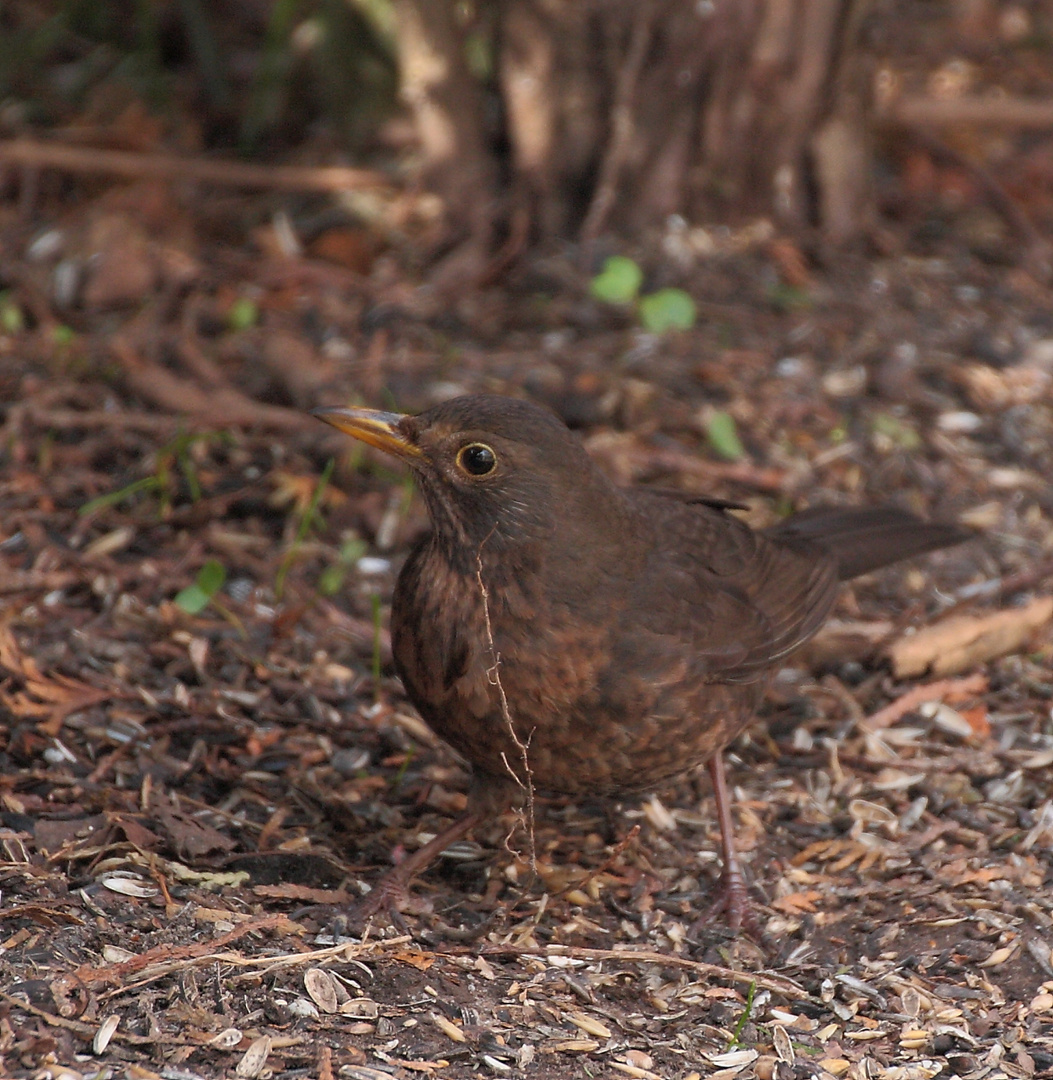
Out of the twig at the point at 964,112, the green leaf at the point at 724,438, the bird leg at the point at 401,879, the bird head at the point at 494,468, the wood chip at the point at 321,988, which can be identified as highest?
the twig at the point at 964,112

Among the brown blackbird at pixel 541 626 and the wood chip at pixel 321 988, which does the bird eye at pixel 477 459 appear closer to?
A: the brown blackbird at pixel 541 626

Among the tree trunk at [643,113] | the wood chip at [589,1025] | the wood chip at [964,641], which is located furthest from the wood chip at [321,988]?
the tree trunk at [643,113]

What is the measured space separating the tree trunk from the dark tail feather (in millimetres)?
2229

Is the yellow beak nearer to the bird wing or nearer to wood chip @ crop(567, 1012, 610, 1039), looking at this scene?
the bird wing

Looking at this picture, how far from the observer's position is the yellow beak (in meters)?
3.86

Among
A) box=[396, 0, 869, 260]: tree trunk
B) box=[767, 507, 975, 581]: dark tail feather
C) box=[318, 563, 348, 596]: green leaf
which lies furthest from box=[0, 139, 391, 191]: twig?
box=[767, 507, 975, 581]: dark tail feather

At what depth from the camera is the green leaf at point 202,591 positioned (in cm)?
474

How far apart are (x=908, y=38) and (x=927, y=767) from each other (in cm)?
582

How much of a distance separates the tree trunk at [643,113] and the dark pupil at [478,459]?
2980mm

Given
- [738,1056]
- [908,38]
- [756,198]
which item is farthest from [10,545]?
[908,38]

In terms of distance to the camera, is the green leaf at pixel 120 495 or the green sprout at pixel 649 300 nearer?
the green leaf at pixel 120 495

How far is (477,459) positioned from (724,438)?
6.82 feet

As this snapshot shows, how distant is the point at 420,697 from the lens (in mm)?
3777

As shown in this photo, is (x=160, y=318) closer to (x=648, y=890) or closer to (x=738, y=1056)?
(x=648, y=890)
